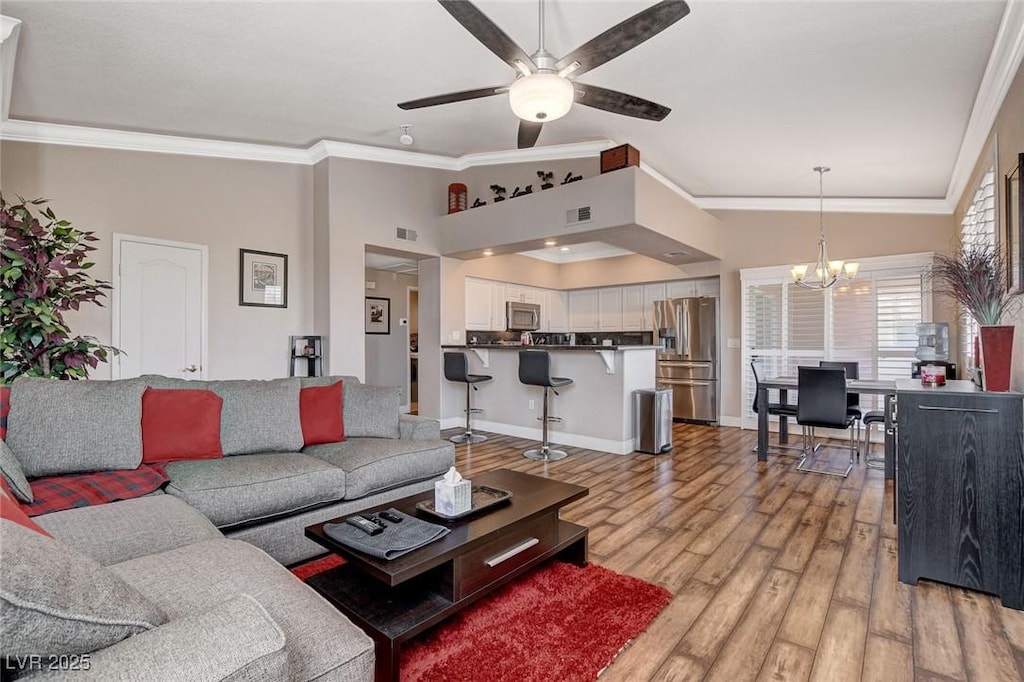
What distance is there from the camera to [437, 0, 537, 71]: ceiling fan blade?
6.86 feet

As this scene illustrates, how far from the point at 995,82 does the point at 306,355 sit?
18.3ft

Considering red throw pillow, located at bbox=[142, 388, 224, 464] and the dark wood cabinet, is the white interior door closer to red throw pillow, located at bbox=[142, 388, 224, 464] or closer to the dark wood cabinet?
red throw pillow, located at bbox=[142, 388, 224, 464]

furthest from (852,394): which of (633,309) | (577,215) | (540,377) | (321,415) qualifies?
(321,415)

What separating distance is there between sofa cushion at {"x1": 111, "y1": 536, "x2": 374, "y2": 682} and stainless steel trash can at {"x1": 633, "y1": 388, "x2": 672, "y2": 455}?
3.88m

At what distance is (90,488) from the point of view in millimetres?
2016

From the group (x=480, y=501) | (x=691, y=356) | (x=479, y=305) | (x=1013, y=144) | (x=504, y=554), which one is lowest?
(x=504, y=554)

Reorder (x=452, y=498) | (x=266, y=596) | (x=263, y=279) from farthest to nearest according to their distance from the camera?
(x=263, y=279) < (x=452, y=498) < (x=266, y=596)

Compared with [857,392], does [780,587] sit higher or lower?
lower

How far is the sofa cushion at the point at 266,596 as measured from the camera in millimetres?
1092

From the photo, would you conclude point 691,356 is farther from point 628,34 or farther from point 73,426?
point 73,426

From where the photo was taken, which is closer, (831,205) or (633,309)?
(831,205)

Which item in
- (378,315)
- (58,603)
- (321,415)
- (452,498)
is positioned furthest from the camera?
(378,315)

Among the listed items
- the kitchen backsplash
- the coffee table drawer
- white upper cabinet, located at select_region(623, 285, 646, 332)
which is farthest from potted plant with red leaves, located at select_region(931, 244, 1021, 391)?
white upper cabinet, located at select_region(623, 285, 646, 332)

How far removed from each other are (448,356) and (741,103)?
3.53 meters
